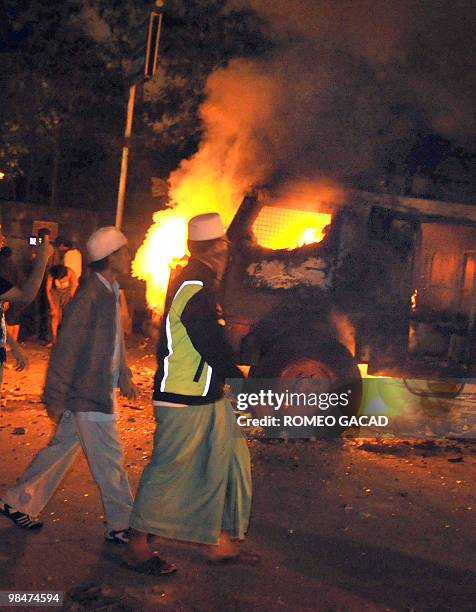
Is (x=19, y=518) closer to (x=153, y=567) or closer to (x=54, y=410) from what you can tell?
(x=54, y=410)

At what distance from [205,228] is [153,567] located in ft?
6.05

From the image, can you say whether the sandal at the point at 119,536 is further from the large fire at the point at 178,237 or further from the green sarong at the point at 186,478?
the large fire at the point at 178,237

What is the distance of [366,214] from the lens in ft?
25.6

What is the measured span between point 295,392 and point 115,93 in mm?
12293

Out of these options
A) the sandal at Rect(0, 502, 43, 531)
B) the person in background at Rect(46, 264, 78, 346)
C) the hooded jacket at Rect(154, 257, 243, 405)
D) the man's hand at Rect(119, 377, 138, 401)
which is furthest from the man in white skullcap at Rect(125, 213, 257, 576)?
the person in background at Rect(46, 264, 78, 346)

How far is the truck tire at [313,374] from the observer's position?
24.3ft

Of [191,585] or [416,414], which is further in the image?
[416,414]

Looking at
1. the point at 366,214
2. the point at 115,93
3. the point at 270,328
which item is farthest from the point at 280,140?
the point at 115,93

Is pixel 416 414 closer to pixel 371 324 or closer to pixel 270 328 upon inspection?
pixel 371 324

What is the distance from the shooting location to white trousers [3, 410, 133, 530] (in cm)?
455

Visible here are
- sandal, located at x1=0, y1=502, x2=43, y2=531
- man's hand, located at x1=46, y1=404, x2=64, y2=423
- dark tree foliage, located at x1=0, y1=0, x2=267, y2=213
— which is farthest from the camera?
dark tree foliage, located at x1=0, y1=0, x2=267, y2=213

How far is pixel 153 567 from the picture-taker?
4.25 metres

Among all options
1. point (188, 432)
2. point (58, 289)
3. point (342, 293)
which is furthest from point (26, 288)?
point (58, 289)

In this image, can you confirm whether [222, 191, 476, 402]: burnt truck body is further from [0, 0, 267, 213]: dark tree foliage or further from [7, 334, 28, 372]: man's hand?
[0, 0, 267, 213]: dark tree foliage
